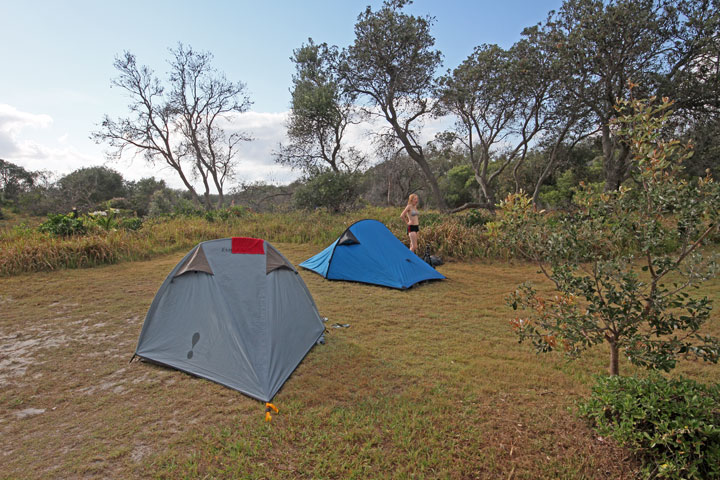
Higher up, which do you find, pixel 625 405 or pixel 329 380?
pixel 625 405

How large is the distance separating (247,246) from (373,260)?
3224mm

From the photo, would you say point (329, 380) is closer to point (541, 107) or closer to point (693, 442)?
point (693, 442)

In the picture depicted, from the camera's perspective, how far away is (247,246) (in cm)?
391

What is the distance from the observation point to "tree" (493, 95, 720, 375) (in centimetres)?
213

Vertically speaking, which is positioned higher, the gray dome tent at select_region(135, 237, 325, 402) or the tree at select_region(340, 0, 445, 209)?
the tree at select_region(340, 0, 445, 209)

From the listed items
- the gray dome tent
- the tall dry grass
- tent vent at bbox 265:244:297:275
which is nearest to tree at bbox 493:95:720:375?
the gray dome tent

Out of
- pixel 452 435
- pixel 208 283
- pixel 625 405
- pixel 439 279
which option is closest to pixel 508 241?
pixel 625 405

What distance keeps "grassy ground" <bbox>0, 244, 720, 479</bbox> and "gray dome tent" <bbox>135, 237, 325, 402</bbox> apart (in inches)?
5.4

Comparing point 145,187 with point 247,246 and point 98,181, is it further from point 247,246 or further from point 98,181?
point 247,246

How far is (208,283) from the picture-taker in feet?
12.0

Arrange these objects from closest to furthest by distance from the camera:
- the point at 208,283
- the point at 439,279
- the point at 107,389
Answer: the point at 107,389 → the point at 208,283 → the point at 439,279

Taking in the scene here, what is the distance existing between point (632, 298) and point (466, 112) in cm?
1306

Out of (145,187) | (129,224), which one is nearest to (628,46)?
(129,224)

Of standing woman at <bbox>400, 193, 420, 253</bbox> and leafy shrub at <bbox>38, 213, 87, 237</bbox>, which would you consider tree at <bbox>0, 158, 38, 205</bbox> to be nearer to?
leafy shrub at <bbox>38, 213, 87, 237</bbox>
